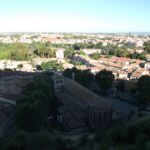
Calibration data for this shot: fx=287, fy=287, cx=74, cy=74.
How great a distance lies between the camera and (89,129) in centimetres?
2441

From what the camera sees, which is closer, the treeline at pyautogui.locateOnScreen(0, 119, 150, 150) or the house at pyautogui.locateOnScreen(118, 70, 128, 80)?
the treeline at pyautogui.locateOnScreen(0, 119, 150, 150)

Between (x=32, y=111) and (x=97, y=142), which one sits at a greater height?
(x=97, y=142)

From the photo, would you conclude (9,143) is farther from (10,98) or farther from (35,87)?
(10,98)

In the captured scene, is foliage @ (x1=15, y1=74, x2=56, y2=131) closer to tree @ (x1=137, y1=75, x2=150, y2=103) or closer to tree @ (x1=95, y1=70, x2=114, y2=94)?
tree @ (x1=137, y1=75, x2=150, y2=103)

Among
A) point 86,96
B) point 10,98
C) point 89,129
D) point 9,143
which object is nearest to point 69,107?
point 86,96

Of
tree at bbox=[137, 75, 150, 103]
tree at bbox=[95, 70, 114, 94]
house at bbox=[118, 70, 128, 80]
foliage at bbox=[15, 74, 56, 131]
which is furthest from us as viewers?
house at bbox=[118, 70, 128, 80]

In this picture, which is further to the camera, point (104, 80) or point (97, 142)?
point (104, 80)

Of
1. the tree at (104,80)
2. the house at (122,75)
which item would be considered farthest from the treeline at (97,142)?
the house at (122,75)

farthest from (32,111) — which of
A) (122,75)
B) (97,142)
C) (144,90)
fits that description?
(122,75)

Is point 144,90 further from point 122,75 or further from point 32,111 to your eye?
point 122,75

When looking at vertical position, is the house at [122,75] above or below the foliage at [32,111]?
below

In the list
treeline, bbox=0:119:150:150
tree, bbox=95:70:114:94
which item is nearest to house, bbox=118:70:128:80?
tree, bbox=95:70:114:94

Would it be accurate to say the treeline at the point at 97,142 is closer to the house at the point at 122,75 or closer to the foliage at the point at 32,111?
the foliage at the point at 32,111

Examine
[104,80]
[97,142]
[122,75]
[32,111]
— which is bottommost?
[122,75]
